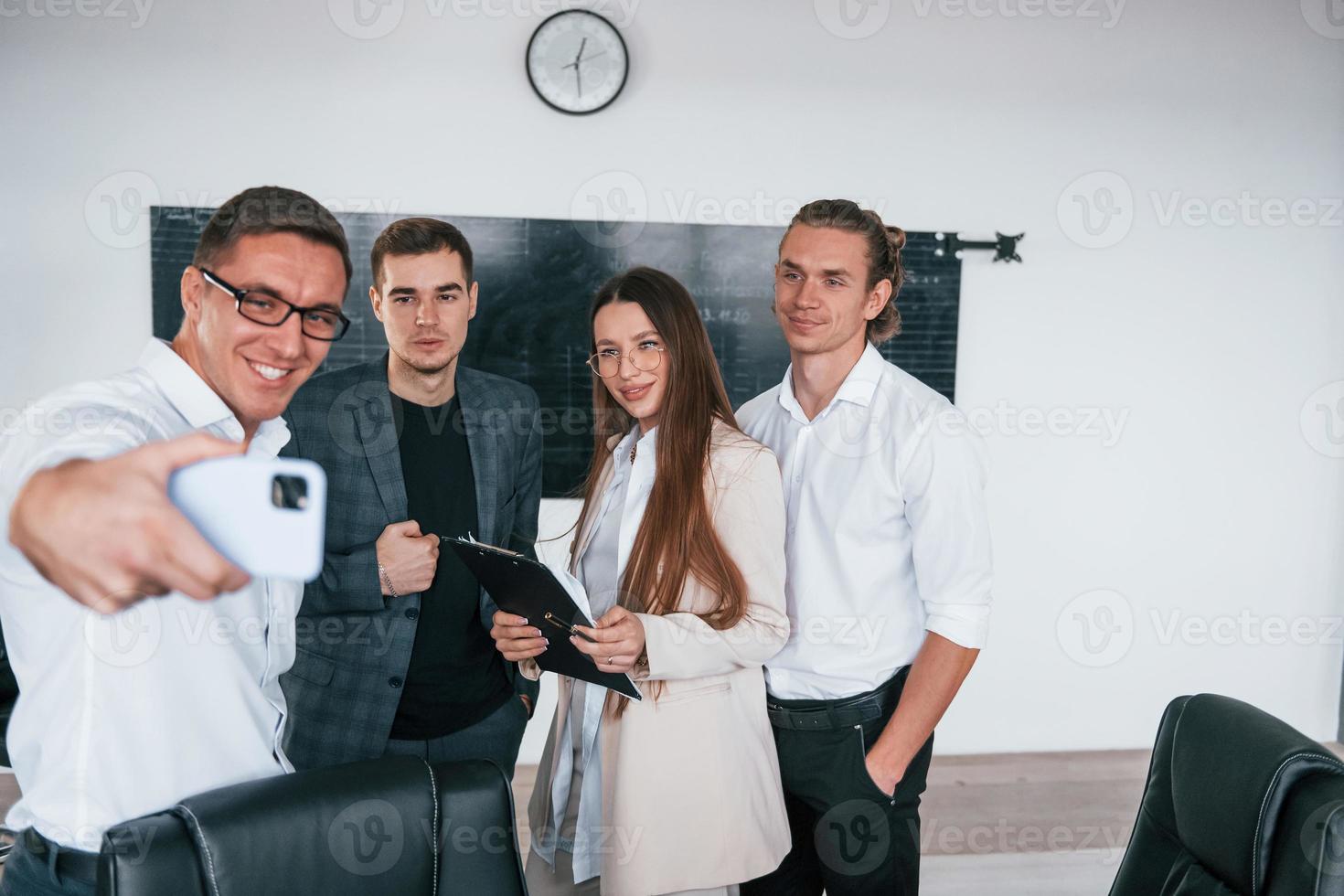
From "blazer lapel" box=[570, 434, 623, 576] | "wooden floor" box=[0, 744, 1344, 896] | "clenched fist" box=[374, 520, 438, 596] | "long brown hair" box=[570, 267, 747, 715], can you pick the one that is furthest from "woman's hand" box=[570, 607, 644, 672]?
"wooden floor" box=[0, 744, 1344, 896]

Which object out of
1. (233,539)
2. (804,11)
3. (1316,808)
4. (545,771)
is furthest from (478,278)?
(233,539)

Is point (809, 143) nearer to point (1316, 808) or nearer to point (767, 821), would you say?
point (767, 821)

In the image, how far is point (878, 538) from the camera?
1.66 meters

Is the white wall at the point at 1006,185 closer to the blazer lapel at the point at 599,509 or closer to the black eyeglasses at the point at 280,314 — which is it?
the blazer lapel at the point at 599,509

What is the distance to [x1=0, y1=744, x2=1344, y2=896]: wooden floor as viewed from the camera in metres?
2.58

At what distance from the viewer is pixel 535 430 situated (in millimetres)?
1969

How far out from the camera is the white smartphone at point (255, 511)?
287 millimetres

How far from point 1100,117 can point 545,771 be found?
3.02 m

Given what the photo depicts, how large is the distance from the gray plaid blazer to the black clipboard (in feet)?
0.93

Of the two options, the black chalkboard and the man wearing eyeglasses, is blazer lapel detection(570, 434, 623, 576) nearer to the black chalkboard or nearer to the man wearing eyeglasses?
the man wearing eyeglasses

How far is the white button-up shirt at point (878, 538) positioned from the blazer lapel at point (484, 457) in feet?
1.96

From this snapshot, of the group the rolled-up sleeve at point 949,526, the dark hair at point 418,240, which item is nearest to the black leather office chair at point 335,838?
the rolled-up sleeve at point 949,526

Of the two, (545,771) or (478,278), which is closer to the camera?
(545,771)

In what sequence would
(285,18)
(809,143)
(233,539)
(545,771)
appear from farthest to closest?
(809,143), (285,18), (545,771), (233,539)
